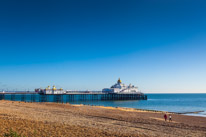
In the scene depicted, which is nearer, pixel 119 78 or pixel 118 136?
pixel 118 136

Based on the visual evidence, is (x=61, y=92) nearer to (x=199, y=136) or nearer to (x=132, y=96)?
(x=132, y=96)

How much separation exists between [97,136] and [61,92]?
63505mm

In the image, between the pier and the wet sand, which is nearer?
the wet sand

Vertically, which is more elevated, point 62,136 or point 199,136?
point 62,136

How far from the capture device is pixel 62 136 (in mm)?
9516

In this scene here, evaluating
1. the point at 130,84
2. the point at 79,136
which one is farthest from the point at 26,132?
the point at 130,84

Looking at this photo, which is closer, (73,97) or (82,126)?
(82,126)

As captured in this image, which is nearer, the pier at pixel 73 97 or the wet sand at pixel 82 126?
the wet sand at pixel 82 126

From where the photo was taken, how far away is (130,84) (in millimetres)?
110062

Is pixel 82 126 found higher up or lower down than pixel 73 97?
higher up

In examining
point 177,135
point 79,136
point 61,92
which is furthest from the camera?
point 61,92

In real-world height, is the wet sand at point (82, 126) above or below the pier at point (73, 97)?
above

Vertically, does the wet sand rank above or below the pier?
above

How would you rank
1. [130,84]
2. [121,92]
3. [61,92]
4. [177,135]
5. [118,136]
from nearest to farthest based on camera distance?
[118,136], [177,135], [61,92], [121,92], [130,84]
